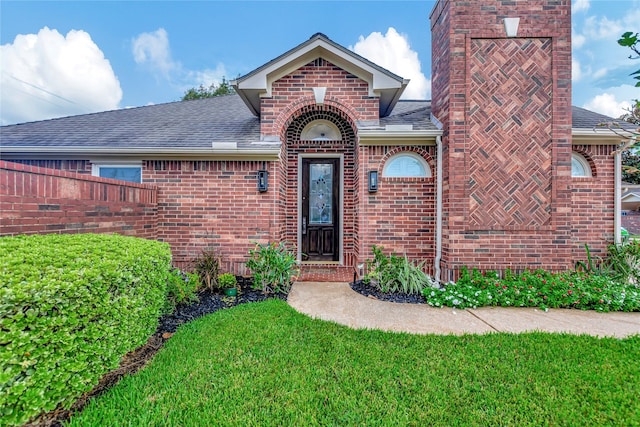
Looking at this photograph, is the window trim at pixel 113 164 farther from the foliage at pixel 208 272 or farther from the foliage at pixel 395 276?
the foliage at pixel 395 276

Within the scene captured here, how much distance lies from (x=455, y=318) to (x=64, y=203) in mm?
5382

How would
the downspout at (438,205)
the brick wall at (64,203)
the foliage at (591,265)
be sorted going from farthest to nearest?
the downspout at (438,205), the foliage at (591,265), the brick wall at (64,203)

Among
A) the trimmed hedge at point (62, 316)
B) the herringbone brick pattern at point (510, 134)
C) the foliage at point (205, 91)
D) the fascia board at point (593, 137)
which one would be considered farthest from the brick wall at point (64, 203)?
the foliage at point (205, 91)

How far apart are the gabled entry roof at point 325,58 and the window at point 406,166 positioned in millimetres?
1391

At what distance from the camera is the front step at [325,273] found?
18.3ft

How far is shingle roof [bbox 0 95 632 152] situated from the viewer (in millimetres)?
5578

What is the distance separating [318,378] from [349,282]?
3108 millimetres

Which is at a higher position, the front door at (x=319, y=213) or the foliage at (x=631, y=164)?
the foliage at (x=631, y=164)

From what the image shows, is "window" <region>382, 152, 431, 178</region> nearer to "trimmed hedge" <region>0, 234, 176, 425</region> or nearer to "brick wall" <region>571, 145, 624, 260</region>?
"brick wall" <region>571, 145, 624, 260</region>

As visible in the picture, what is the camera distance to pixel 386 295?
4.71 metres

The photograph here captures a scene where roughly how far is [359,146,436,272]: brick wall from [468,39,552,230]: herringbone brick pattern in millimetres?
798

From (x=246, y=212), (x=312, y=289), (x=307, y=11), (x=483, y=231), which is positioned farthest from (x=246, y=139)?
(x=307, y=11)

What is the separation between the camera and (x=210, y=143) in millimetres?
5594

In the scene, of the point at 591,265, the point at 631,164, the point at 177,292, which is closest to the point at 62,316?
the point at 177,292
